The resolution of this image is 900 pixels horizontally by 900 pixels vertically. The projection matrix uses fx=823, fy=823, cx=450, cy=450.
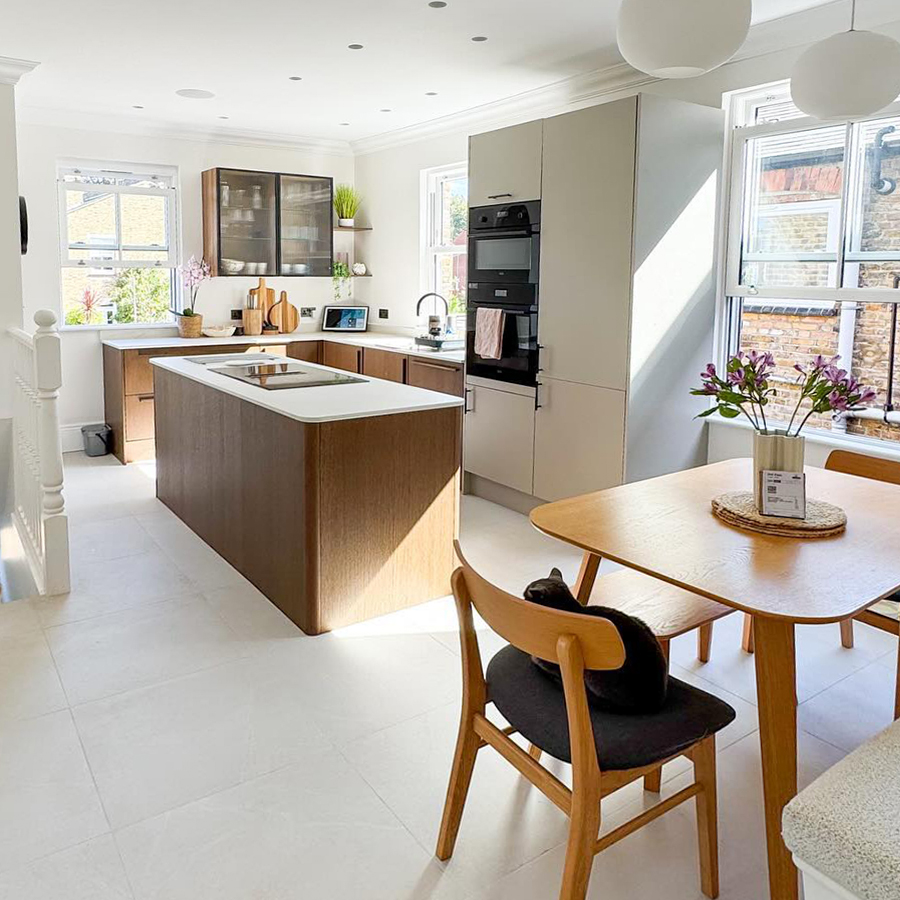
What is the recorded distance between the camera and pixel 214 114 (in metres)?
5.82

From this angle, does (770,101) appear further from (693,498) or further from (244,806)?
(244,806)

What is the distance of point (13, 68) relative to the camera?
4422 mm

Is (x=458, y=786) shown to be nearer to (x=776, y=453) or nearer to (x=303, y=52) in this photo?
(x=776, y=453)

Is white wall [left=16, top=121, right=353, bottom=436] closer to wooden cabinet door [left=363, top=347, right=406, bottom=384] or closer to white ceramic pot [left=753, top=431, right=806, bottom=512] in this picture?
wooden cabinet door [left=363, top=347, right=406, bottom=384]

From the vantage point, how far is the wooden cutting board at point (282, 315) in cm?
684

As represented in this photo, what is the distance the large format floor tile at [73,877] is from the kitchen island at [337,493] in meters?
1.26

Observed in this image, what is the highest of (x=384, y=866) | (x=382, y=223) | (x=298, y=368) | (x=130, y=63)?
(x=130, y=63)

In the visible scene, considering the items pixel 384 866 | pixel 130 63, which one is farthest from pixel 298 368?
pixel 384 866

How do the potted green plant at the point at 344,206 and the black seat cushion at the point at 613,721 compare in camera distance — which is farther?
the potted green plant at the point at 344,206

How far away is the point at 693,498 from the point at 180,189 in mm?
5282

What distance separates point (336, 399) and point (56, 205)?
3.72 m

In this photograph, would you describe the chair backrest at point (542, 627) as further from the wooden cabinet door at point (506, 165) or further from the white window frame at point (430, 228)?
the white window frame at point (430, 228)

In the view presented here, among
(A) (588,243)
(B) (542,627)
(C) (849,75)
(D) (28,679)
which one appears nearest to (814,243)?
(A) (588,243)

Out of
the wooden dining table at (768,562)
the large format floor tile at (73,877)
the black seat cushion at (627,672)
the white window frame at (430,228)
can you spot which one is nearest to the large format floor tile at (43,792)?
the large format floor tile at (73,877)
